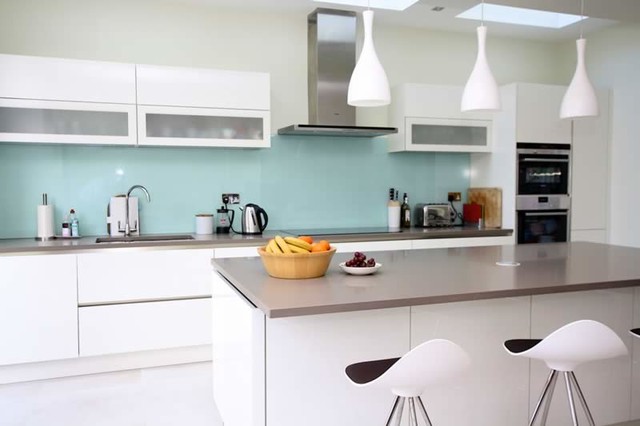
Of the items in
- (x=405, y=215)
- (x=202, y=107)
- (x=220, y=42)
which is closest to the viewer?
(x=202, y=107)

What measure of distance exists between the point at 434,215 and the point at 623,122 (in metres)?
1.86

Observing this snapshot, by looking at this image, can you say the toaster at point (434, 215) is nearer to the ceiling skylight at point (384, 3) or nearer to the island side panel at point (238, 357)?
the ceiling skylight at point (384, 3)

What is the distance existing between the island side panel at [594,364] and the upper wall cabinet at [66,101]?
2890 millimetres

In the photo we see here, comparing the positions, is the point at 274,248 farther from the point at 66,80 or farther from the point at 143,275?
the point at 66,80

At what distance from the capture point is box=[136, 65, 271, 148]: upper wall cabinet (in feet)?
12.6

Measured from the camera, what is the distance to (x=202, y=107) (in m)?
3.96

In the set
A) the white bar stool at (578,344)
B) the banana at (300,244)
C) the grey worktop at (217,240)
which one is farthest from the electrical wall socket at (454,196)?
the white bar stool at (578,344)

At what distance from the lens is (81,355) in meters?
3.53

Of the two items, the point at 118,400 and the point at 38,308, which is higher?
the point at 38,308

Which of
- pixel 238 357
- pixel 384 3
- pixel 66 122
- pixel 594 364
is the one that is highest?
pixel 384 3

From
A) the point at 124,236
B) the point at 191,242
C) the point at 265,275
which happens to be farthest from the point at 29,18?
the point at 265,275

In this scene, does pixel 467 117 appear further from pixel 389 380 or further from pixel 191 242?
pixel 389 380

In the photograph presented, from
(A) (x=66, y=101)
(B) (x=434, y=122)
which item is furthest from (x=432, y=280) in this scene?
(A) (x=66, y=101)

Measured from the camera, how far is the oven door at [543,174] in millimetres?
4668
